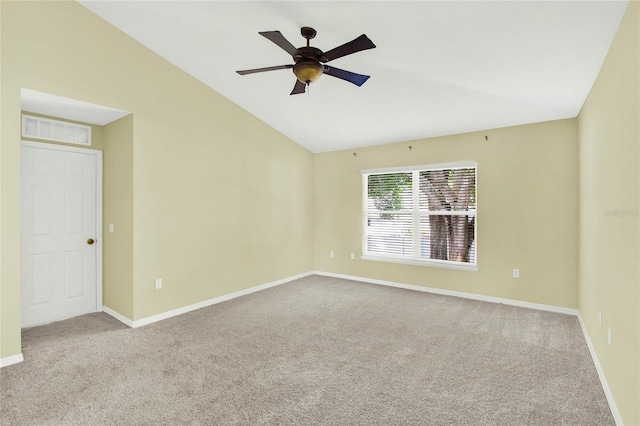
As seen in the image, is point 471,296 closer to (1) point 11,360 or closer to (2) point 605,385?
(2) point 605,385

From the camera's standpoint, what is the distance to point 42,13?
2.99 m

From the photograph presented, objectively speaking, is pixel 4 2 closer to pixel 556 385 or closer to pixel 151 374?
pixel 151 374

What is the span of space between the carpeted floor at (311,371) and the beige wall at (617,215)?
405 millimetres

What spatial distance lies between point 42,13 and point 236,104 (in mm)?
2300

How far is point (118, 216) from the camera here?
12.9 ft

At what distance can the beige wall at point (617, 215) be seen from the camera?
1800 mm

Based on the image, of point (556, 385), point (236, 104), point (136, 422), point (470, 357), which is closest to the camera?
point (136, 422)

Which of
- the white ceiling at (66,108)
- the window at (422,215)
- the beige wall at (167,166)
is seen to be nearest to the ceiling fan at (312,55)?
the beige wall at (167,166)

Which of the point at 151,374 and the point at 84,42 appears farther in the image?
the point at 84,42

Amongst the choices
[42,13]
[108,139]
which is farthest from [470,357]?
[42,13]

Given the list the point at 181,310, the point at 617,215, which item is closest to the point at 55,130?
the point at 181,310

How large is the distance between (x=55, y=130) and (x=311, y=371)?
3935 millimetres

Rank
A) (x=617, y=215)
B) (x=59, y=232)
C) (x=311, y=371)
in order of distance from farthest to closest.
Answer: (x=59, y=232) < (x=311, y=371) < (x=617, y=215)

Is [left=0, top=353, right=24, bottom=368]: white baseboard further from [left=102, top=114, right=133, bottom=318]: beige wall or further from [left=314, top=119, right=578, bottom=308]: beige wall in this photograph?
[left=314, top=119, right=578, bottom=308]: beige wall
